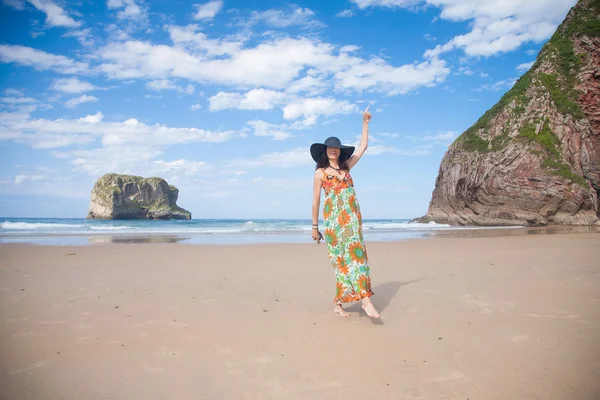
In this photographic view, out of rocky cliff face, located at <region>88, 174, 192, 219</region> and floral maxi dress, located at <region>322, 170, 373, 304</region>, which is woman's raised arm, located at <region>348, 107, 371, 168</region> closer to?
floral maxi dress, located at <region>322, 170, 373, 304</region>

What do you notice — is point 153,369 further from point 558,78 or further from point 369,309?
point 558,78

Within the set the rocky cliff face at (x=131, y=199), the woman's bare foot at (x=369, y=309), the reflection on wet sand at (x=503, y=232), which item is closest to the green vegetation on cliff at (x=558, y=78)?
the reflection on wet sand at (x=503, y=232)

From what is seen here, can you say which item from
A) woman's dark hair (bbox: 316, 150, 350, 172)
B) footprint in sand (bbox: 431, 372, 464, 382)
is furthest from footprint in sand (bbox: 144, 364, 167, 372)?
woman's dark hair (bbox: 316, 150, 350, 172)

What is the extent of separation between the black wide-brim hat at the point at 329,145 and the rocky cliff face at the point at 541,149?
3249 cm

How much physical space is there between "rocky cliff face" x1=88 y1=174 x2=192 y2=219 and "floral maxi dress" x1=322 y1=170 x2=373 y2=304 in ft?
247

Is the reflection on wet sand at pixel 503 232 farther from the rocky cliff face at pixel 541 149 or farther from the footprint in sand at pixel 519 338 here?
the footprint in sand at pixel 519 338

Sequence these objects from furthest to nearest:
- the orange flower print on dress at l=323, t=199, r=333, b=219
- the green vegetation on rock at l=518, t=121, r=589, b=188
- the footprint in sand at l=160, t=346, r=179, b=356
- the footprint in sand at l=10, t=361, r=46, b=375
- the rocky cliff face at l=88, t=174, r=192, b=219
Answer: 1. the rocky cliff face at l=88, t=174, r=192, b=219
2. the green vegetation on rock at l=518, t=121, r=589, b=188
3. the orange flower print on dress at l=323, t=199, r=333, b=219
4. the footprint in sand at l=160, t=346, r=179, b=356
5. the footprint in sand at l=10, t=361, r=46, b=375

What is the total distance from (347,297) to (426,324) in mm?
965

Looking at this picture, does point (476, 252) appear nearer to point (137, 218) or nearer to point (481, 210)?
point (481, 210)

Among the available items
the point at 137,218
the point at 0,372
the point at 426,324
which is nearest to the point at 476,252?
the point at 426,324

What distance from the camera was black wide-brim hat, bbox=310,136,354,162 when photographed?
192 inches

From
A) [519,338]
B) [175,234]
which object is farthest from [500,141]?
[519,338]

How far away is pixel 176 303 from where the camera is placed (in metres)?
5.31

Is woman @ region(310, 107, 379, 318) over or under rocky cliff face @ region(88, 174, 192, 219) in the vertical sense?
under
